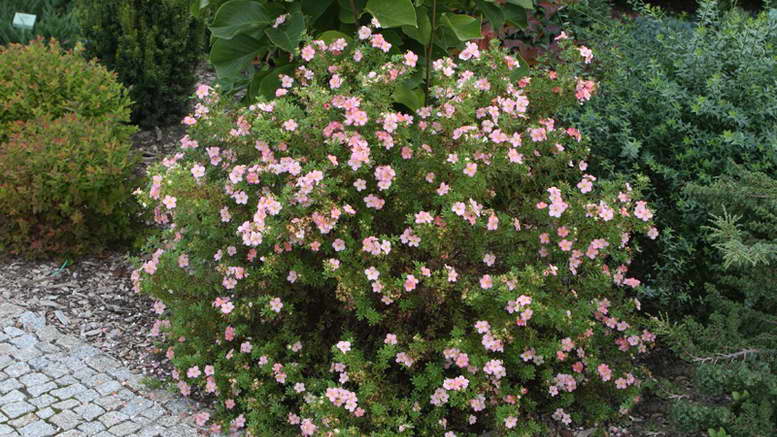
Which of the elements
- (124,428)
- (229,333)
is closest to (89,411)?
(124,428)

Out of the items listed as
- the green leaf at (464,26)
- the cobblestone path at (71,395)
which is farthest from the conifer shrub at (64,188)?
the green leaf at (464,26)

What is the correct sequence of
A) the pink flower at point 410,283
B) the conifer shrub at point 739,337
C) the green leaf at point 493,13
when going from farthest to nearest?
the green leaf at point 493,13
the pink flower at point 410,283
the conifer shrub at point 739,337

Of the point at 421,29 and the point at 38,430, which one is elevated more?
the point at 421,29

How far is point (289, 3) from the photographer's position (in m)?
3.51

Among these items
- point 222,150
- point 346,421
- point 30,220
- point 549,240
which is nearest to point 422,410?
point 346,421

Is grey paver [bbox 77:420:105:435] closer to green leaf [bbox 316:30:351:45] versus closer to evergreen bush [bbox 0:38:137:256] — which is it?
evergreen bush [bbox 0:38:137:256]

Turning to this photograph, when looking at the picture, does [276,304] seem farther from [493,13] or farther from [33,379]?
[493,13]

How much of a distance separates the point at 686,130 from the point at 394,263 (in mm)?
1364

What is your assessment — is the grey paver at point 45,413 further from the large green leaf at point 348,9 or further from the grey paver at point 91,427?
the large green leaf at point 348,9

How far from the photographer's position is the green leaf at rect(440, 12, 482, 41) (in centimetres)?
352

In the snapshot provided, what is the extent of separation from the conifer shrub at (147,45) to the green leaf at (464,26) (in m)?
2.16

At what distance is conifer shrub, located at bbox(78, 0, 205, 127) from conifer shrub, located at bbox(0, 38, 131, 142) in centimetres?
56

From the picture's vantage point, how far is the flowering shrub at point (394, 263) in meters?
2.70

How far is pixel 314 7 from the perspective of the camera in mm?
3566
